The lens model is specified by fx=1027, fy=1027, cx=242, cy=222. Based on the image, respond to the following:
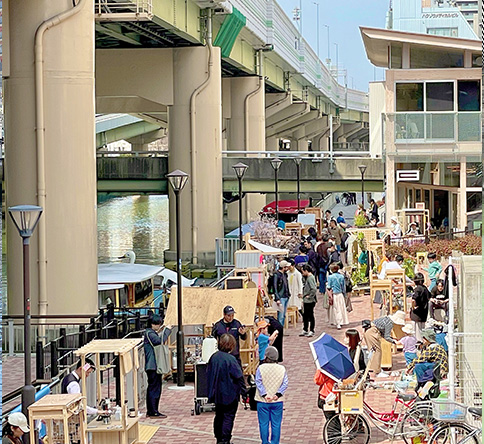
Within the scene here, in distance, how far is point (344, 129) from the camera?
141m

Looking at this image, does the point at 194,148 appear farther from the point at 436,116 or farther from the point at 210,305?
the point at 210,305

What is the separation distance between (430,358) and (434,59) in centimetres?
2431

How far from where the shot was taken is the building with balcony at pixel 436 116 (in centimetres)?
3466

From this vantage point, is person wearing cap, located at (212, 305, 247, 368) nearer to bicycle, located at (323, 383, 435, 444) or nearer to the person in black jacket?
the person in black jacket

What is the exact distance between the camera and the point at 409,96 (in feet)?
117

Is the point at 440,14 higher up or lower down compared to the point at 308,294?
higher up

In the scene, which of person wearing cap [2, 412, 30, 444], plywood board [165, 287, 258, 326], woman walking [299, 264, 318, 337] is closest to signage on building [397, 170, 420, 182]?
woman walking [299, 264, 318, 337]

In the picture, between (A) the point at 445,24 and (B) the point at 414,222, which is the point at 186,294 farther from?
(A) the point at 445,24

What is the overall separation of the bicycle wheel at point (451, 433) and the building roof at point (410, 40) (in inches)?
998

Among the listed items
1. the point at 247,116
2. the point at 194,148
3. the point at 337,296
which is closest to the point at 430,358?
the point at 337,296

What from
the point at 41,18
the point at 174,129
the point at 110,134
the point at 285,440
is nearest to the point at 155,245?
the point at 110,134

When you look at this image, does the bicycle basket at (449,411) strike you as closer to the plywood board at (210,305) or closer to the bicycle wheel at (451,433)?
the bicycle wheel at (451,433)

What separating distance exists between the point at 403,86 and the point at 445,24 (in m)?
6.44

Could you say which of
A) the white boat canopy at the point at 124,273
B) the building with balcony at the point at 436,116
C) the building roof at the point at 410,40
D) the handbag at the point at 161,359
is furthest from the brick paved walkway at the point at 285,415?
the building roof at the point at 410,40
